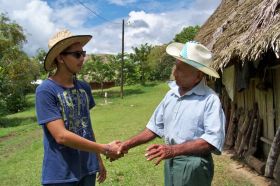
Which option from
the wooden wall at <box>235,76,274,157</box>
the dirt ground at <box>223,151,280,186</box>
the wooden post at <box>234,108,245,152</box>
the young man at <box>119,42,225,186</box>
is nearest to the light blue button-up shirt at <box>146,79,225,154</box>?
the young man at <box>119,42,225,186</box>

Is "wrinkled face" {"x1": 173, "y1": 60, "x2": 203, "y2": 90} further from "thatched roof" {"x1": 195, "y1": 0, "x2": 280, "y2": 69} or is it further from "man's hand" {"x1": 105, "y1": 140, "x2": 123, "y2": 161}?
"thatched roof" {"x1": 195, "y1": 0, "x2": 280, "y2": 69}

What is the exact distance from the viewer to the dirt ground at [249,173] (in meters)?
7.23

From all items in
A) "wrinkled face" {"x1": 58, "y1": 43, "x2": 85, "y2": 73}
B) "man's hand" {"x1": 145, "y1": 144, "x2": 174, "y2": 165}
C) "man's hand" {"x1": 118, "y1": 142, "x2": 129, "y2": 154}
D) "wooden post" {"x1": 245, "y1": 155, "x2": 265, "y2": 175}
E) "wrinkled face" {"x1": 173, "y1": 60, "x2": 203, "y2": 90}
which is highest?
"wrinkled face" {"x1": 58, "y1": 43, "x2": 85, "y2": 73}

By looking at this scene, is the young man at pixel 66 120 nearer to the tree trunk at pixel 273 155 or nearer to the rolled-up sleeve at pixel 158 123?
the rolled-up sleeve at pixel 158 123

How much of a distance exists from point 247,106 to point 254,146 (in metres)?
1.12

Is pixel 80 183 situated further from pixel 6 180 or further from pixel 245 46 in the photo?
pixel 6 180

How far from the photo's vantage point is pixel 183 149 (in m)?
3.05

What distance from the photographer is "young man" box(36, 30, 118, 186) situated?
3.27 metres

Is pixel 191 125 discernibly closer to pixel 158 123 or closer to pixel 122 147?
pixel 158 123

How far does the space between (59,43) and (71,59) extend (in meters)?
0.15

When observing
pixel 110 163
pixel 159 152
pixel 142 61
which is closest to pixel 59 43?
pixel 159 152

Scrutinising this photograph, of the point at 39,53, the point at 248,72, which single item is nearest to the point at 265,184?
the point at 248,72

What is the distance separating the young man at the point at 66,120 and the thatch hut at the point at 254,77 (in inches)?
123

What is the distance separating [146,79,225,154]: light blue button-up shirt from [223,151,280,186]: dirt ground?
13.7 feet
